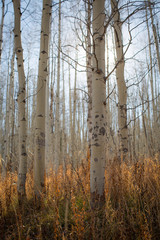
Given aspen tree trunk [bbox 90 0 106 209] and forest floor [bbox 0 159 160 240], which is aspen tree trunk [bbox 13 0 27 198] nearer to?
forest floor [bbox 0 159 160 240]

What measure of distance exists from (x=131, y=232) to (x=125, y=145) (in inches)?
106

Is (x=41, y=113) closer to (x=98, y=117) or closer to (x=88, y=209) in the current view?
(x=98, y=117)

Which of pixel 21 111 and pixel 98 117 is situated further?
pixel 21 111

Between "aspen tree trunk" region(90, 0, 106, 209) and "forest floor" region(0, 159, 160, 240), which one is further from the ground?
"aspen tree trunk" region(90, 0, 106, 209)

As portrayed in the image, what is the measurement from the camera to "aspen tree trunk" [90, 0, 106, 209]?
189 cm

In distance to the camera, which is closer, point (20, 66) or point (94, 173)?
point (94, 173)

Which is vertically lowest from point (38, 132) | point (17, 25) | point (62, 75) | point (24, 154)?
point (24, 154)

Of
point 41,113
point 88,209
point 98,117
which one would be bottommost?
point 88,209

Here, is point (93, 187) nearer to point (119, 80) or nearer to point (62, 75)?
point (119, 80)

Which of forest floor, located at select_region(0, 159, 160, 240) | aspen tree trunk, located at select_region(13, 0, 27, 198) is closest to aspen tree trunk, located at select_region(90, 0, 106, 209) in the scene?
forest floor, located at select_region(0, 159, 160, 240)

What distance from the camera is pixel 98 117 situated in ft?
6.55

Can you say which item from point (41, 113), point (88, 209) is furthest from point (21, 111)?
point (88, 209)

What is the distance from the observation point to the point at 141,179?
2332mm

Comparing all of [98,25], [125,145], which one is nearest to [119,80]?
[125,145]
